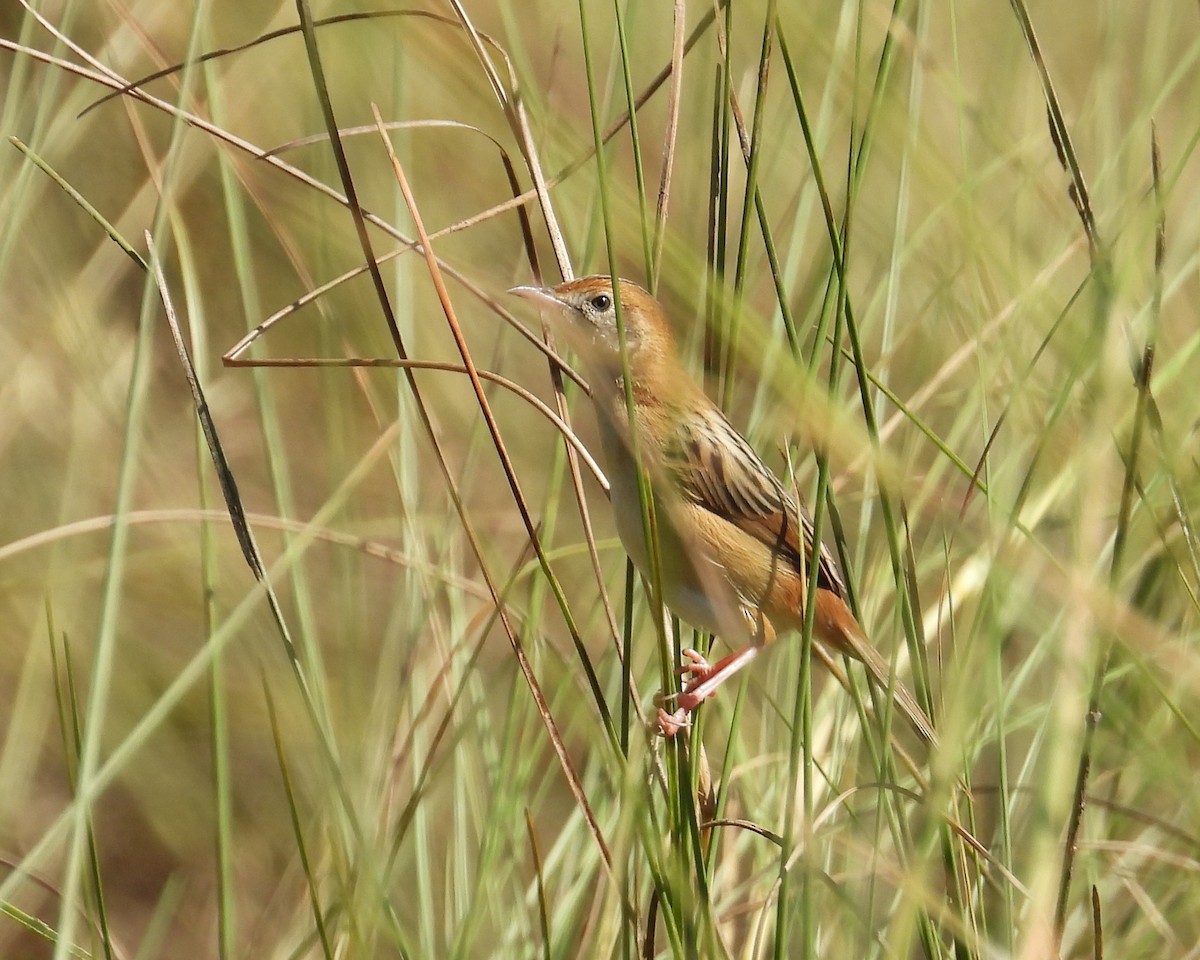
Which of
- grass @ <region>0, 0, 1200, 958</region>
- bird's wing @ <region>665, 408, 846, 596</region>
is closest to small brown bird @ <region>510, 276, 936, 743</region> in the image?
bird's wing @ <region>665, 408, 846, 596</region>

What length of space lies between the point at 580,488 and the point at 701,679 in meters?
0.75

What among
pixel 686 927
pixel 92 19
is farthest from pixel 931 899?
pixel 92 19

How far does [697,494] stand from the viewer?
2.89m

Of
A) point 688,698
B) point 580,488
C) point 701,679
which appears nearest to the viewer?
point 580,488

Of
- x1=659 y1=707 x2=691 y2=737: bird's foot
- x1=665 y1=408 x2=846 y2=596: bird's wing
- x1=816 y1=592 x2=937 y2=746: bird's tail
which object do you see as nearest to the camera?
x1=659 y1=707 x2=691 y2=737: bird's foot

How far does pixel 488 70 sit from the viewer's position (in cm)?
196

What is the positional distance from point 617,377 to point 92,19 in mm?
2545

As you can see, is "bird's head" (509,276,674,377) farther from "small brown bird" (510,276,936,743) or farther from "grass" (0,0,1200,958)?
"grass" (0,0,1200,958)

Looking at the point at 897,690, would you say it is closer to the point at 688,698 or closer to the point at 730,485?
the point at 688,698

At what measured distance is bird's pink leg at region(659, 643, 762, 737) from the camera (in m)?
2.21

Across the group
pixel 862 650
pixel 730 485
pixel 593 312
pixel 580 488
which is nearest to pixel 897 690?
pixel 862 650

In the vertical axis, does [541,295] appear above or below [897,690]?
above

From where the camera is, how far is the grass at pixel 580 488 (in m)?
1.79

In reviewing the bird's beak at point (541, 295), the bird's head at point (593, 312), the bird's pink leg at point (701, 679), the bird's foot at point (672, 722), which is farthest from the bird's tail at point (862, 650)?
the bird's beak at point (541, 295)
